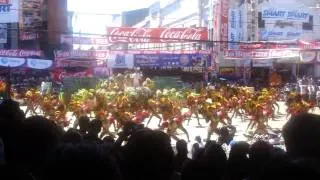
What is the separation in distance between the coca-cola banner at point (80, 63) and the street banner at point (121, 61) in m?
0.82

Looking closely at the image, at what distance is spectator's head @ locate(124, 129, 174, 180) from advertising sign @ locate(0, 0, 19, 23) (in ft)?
121

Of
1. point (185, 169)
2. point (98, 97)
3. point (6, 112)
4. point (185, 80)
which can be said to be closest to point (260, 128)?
point (98, 97)

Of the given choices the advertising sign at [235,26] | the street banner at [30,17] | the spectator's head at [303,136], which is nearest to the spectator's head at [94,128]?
the spectator's head at [303,136]

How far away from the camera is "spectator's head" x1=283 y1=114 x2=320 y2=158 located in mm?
3254

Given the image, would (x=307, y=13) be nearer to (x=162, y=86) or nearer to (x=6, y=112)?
(x=162, y=86)

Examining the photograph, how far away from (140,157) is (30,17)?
128 ft

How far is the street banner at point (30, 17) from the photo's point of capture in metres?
39.9

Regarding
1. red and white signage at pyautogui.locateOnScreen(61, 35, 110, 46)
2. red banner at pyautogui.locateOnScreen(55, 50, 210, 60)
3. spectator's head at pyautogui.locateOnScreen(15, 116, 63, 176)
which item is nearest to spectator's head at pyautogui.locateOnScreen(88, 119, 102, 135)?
spectator's head at pyautogui.locateOnScreen(15, 116, 63, 176)

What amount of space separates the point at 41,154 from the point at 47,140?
0.12 meters

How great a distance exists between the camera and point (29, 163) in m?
3.81

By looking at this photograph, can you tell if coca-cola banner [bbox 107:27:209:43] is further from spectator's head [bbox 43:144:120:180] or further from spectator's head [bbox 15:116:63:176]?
spectator's head [bbox 43:144:120:180]

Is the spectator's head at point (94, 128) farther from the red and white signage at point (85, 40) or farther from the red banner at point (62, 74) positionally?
the red and white signage at point (85, 40)

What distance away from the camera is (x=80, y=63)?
39.8 metres

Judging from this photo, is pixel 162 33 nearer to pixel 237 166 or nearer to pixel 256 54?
pixel 256 54
